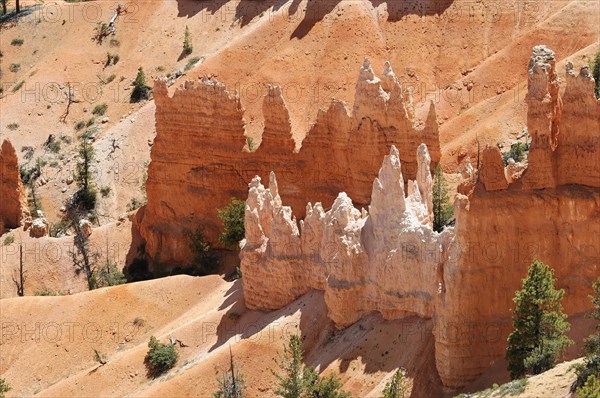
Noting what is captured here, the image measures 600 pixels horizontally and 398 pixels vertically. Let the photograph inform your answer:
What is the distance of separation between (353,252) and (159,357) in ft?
39.7

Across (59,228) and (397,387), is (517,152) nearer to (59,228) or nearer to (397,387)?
(397,387)

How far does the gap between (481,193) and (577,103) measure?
170 inches

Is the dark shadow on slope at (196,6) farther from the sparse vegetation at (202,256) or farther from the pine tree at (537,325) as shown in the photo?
the pine tree at (537,325)

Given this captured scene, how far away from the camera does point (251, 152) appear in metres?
82.7

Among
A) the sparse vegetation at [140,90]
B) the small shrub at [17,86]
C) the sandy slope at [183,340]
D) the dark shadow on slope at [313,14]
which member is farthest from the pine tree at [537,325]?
the small shrub at [17,86]

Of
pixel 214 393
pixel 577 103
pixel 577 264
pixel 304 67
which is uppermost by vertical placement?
pixel 304 67

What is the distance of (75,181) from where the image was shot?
105062 millimetres

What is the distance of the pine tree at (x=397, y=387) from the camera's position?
55125 millimetres

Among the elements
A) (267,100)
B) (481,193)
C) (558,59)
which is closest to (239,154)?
(267,100)

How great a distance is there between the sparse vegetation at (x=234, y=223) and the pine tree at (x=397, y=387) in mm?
24504

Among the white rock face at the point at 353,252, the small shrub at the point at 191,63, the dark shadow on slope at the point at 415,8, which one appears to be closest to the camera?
the white rock face at the point at 353,252

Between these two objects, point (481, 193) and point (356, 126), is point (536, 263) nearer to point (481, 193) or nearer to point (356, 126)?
point (481, 193)

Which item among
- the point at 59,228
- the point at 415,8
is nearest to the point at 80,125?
the point at 59,228

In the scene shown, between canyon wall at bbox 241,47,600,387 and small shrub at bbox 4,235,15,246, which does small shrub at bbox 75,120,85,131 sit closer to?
small shrub at bbox 4,235,15,246
